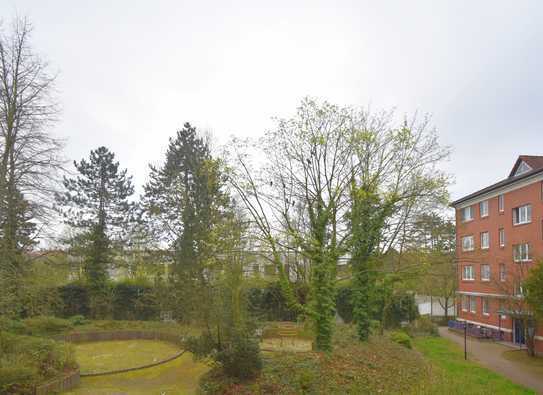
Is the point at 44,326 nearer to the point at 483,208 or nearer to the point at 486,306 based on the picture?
the point at 486,306

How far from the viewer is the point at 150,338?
22.2 m

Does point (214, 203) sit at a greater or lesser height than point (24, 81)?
lesser

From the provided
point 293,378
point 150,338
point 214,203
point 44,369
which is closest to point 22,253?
point 44,369

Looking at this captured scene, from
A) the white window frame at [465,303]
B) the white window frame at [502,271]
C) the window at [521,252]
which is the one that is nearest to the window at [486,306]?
the white window frame at [465,303]

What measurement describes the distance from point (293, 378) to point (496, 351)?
22231mm

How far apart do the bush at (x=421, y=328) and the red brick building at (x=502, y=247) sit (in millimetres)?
4424

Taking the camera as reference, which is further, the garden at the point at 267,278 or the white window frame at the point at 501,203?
the white window frame at the point at 501,203

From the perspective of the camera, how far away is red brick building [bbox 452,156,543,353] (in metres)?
27.1

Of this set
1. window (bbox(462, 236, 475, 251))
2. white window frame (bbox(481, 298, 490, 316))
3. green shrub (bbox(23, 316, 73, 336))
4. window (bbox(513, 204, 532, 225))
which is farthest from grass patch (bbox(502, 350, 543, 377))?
green shrub (bbox(23, 316, 73, 336))

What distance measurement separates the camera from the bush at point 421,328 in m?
31.1

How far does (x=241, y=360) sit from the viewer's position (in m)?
11.1

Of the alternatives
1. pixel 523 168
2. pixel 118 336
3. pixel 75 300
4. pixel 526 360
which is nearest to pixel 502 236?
pixel 523 168

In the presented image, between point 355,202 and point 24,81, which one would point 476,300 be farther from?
point 24,81

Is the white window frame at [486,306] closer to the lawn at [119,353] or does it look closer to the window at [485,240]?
the window at [485,240]
